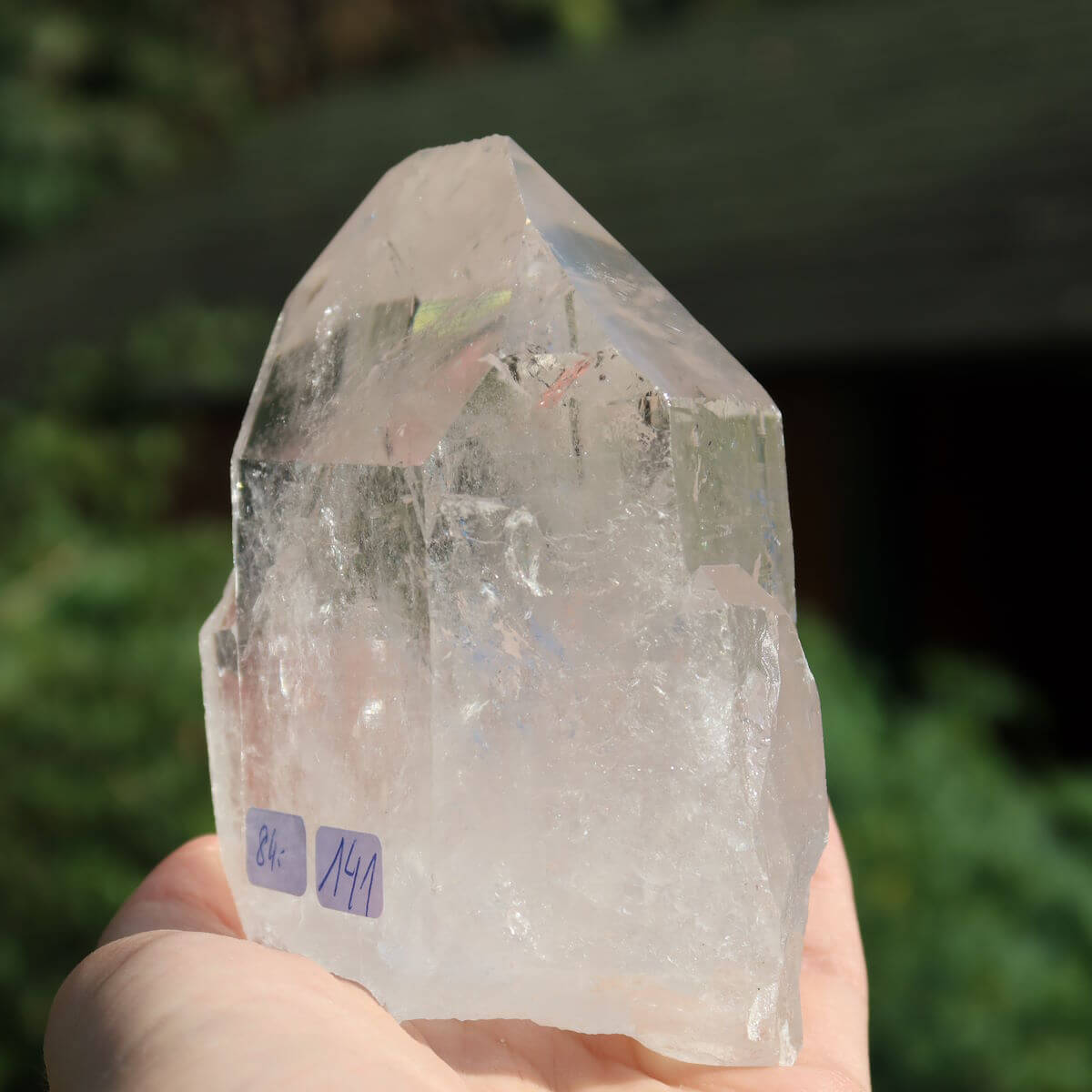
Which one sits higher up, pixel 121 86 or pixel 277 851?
pixel 121 86

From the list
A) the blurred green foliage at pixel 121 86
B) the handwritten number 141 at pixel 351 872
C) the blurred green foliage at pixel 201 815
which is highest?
the blurred green foliage at pixel 121 86

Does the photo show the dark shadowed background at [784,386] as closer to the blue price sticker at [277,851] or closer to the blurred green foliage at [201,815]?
the blurred green foliage at [201,815]

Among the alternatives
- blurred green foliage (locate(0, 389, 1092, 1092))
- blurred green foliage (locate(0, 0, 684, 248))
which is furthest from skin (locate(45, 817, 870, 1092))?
blurred green foliage (locate(0, 0, 684, 248))

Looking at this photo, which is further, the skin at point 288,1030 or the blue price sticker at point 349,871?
the blue price sticker at point 349,871

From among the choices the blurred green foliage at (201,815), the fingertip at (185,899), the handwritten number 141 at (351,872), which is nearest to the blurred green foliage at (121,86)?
the blurred green foliage at (201,815)

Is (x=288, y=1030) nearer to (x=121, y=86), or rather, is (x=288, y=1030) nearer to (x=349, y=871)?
(x=349, y=871)

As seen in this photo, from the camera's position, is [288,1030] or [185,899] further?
[185,899]

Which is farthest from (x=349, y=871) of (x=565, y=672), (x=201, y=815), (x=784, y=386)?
(x=784, y=386)
